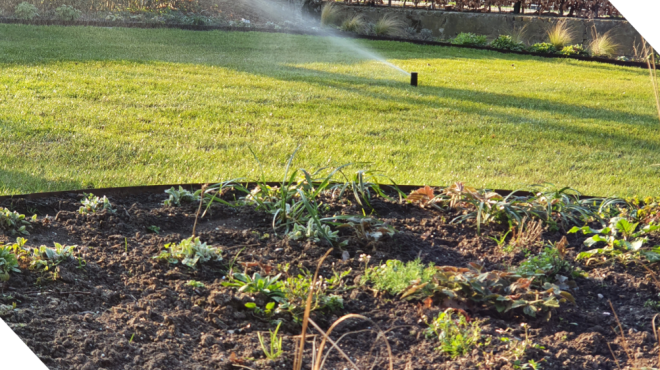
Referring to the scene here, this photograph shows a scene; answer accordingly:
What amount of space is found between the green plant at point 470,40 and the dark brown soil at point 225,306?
10.8 m

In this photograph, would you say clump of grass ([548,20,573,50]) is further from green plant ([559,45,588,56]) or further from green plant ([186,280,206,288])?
green plant ([186,280,206,288])

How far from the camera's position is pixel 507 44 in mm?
12359

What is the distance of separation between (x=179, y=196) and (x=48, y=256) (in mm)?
848

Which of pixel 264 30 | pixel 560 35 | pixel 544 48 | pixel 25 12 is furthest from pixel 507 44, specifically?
pixel 25 12

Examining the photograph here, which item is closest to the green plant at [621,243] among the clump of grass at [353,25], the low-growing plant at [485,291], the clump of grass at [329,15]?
the low-growing plant at [485,291]

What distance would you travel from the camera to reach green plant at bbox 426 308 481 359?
6.01ft

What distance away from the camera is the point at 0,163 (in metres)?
3.85

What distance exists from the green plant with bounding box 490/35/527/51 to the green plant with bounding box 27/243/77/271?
1147cm

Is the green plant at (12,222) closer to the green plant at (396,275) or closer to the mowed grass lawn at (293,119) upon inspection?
the mowed grass lawn at (293,119)

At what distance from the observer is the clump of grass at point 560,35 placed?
476 inches

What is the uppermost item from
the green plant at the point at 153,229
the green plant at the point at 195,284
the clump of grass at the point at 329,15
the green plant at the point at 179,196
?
the clump of grass at the point at 329,15

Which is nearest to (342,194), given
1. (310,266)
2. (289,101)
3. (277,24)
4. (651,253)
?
(310,266)

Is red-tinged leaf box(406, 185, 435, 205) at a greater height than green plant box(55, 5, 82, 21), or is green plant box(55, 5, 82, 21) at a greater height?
green plant box(55, 5, 82, 21)

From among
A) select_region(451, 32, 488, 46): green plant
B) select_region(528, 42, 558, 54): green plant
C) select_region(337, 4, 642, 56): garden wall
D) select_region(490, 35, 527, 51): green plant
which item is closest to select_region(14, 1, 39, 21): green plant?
select_region(337, 4, 642, 56): garden wall
